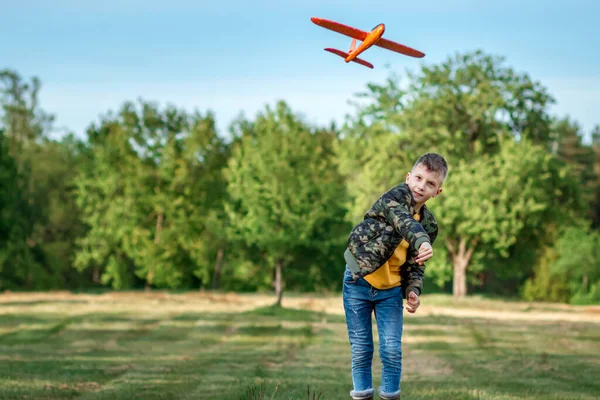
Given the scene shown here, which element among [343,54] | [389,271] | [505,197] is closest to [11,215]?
[505,197]

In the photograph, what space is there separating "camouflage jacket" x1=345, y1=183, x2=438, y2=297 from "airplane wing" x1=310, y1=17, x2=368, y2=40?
4008 millimetres

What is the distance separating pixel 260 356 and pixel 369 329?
7493 millimetres

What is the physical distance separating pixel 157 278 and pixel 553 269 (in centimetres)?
2583

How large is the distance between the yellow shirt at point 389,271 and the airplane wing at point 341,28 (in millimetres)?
4206

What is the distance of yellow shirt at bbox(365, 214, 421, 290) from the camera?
20.2 feet

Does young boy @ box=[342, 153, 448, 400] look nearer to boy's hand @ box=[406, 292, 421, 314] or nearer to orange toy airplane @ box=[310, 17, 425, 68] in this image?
boy's hand @ box=[406, 292, 421, 314]

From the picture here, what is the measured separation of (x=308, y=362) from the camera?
12641mm

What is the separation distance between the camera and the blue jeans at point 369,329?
619 cm

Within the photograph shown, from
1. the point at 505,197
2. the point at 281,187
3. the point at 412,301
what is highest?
the point at 505,197

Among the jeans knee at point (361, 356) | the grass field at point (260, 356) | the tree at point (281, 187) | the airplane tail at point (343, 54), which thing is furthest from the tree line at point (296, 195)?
the jeans knee at point (361, 356)

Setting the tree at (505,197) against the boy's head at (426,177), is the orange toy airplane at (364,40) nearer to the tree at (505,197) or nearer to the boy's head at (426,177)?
the boy's head at (426,177)

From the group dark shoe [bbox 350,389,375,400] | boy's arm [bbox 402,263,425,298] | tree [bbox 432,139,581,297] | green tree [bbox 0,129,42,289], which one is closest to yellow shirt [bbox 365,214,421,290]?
boy's arm [bbox 402,263,425,298]

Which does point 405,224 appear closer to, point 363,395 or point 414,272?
point 414,272

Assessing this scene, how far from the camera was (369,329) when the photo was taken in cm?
645
